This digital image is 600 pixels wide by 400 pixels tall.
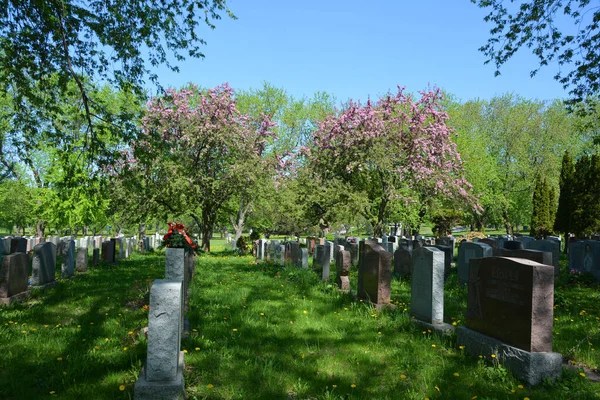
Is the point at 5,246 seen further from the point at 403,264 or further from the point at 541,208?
the point at 541,208

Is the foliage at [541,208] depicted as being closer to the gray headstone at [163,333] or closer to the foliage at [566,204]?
the foliage at [566,204]

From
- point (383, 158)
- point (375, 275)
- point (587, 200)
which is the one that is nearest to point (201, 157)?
point (383, 158)

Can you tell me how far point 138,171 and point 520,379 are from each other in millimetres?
20562

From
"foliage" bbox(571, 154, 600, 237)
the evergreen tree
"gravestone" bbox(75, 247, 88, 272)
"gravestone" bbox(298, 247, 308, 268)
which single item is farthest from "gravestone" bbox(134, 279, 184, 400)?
the evergreen tree

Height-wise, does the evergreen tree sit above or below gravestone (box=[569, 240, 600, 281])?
above

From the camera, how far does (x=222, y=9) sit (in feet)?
32.8

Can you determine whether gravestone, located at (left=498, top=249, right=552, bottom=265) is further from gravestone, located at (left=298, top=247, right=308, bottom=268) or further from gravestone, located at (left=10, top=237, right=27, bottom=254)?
gravestone, located at (left=10, top=237, right=27, bottom=254)

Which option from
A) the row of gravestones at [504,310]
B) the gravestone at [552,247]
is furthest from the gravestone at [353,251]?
the row of gravestones at [504,310]

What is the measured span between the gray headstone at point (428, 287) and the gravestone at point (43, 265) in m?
8.43

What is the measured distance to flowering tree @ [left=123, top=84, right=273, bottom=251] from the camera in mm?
22266

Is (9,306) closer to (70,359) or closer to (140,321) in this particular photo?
(140,321)

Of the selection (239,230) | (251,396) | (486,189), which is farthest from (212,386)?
(486,189)

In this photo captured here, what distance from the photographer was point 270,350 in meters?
5.75

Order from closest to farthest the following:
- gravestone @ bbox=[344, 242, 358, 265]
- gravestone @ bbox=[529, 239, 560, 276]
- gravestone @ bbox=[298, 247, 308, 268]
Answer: gravestone @ bbox=[529, 239, 560, 276] < gravestone @ bbox=[298, 247, 308, 268] < gravestone @ bbox=[344, 242, 358, 265]
